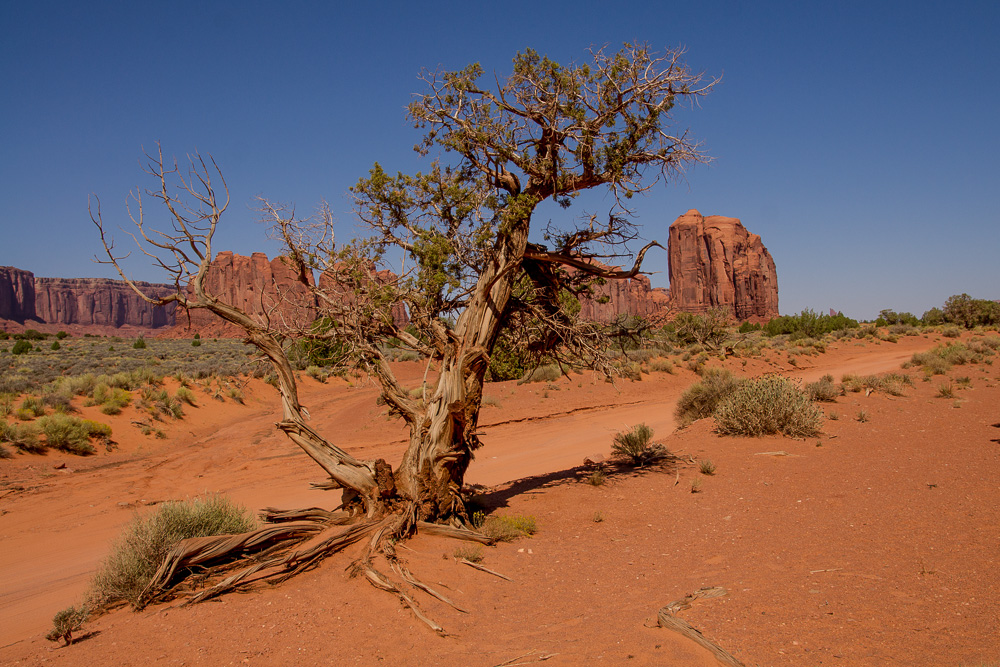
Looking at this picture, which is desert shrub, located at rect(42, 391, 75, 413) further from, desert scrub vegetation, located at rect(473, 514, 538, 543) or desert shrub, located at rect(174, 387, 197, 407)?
desert scrub vegetation, located at rect(473, 514, 538, 543)

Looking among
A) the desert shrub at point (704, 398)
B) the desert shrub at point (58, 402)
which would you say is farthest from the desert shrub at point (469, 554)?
the desert shrub at point (58, 402)

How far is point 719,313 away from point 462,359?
37.3m

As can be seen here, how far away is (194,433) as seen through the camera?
19766 millimetres

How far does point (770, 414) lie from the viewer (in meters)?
11.8

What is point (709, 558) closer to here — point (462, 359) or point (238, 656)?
point (462, 359)

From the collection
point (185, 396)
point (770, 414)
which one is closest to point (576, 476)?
point (770, 414)

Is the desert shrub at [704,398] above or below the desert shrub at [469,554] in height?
above

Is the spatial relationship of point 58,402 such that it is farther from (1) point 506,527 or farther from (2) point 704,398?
(2) point 704,398

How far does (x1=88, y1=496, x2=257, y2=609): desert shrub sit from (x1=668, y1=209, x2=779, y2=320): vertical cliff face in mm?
100009

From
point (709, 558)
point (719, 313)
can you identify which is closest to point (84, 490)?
point (709, 558)

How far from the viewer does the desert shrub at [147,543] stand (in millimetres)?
5414

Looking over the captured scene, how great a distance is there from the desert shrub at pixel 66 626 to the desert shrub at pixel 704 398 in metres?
12.8

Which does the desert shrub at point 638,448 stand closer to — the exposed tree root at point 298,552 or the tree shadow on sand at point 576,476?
the tree shadow on sand at point 576,476

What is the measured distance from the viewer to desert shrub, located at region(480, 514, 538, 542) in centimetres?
731
